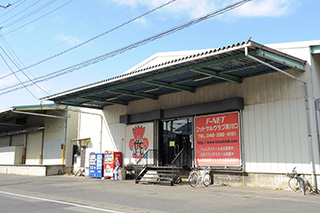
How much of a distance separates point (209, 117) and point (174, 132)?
2803 millimetres

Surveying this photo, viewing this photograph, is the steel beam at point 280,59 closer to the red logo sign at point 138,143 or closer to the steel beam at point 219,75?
the steel beam at point 219,75

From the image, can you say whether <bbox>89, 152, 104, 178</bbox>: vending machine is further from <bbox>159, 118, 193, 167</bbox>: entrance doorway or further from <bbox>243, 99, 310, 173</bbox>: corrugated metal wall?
<bbox>243, 99, 310, 173</bbox>: corrugated metal wall

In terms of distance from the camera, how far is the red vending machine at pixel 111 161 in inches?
781

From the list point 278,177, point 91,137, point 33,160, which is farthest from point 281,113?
point 33,160

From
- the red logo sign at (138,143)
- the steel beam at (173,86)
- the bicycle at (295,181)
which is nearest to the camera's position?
the bicycle at (295,181)

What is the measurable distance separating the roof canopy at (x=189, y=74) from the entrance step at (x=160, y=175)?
13.7 feet

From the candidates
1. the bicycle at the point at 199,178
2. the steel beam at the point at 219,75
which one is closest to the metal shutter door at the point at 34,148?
the bicycle at the point at 199,178

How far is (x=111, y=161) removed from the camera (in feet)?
65.3

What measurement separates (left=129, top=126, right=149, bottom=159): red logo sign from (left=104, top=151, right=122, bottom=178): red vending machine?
3.52 ft

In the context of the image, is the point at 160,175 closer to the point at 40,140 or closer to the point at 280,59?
the point at 280,59

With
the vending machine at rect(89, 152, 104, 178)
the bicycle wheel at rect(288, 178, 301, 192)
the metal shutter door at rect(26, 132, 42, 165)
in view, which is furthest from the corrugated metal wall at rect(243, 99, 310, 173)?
the metal shutter door at rect(26, 132, 42, 165)

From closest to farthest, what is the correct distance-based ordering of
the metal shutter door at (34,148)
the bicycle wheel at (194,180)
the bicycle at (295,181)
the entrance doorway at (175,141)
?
the bicycle at (295,181), the bicycle wheel at (194,180), the entrance doorway at (175,141), the metal shutter door at (34,148)

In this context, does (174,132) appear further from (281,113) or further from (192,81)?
(281,113)

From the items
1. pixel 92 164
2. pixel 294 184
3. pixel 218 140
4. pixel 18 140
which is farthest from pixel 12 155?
pixel 294 184
